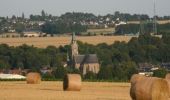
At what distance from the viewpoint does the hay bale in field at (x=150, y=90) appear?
78.5 feet

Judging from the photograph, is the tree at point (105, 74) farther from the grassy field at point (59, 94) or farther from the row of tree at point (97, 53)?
the row of tree at point (97, 53)

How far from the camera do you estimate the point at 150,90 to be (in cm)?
2392

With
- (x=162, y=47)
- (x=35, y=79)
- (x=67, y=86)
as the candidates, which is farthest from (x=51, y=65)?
(x=67, y=86)

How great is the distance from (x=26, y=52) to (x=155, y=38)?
114 ft

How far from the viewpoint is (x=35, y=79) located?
44.5 metres

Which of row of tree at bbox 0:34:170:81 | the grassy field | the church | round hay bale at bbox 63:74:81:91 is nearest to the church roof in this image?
the church

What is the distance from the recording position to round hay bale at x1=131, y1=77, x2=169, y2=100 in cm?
2392

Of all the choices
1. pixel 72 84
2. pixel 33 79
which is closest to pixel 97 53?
pixel 33 79

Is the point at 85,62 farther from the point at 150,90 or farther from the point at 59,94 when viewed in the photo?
the point at 150,90

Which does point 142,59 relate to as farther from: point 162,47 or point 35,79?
point 35,79

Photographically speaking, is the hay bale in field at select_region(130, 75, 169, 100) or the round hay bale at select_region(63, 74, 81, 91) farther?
the round hay bale at select_region(63, 74, 81, 91)

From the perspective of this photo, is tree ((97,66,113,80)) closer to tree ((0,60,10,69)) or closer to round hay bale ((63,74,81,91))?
round hay bale ((63,74,81,91))

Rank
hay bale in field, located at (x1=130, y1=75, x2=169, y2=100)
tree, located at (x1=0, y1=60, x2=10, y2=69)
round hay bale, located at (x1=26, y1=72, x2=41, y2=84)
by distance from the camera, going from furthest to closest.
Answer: tree, located at (x1=0, y1=60, x2=10, y2=69), round hay bale, located at (x1=26, y1=72, x2=41, y2=84), hay bale in field, located at (x1=130, y1=75, x2=169, y2=100)

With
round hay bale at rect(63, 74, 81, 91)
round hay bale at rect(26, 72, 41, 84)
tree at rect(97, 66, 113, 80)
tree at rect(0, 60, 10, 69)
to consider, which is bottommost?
tree at rect(0, 60, 10, 69)
